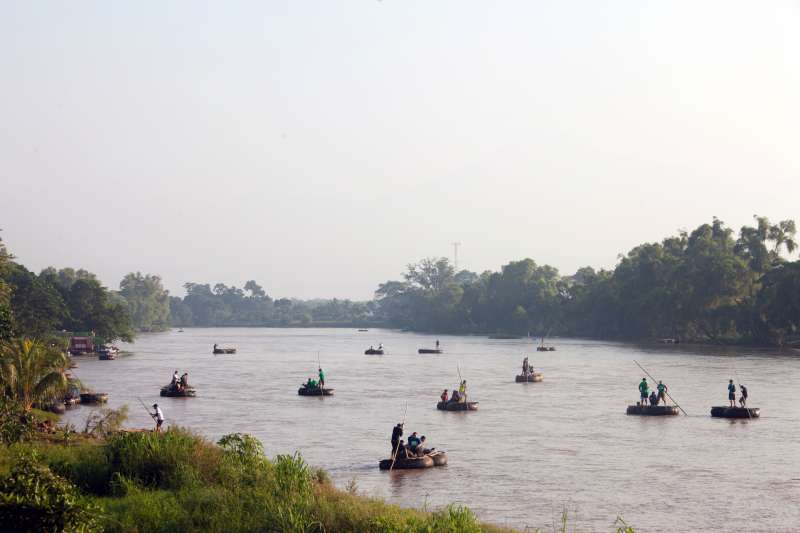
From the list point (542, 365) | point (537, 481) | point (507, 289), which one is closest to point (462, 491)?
point (537, 481)

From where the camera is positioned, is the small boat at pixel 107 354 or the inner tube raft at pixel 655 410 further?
the small boat at pixel 107 354

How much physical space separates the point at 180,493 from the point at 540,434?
75.6 feet

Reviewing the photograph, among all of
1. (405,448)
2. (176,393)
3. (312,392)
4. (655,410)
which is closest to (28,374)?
(405,448)

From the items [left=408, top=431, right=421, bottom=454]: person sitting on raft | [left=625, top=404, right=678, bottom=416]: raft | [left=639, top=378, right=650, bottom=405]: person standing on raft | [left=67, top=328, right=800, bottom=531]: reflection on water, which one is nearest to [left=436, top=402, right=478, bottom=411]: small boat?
[left=67, top=328, right=800, bottom=531]: reflection on water

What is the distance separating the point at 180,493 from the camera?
19750 mm

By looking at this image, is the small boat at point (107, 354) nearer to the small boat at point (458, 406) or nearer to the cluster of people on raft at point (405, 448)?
the small boat at point (458, 406)

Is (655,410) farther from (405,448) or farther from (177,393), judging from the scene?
(177,393)

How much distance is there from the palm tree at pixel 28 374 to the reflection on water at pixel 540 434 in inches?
183

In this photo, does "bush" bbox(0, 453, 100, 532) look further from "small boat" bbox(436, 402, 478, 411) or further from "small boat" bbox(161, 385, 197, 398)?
"small boat" bbox(161, 385, 197, 398)

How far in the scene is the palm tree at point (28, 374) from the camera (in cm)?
3641

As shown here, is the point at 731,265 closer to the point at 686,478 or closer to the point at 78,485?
the point at 686,478

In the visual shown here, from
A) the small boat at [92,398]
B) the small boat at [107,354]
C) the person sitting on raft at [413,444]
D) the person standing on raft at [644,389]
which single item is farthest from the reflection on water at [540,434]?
the small boat at [107,354]

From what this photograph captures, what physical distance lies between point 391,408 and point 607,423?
11818 mm

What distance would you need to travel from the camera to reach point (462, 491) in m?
27.6
